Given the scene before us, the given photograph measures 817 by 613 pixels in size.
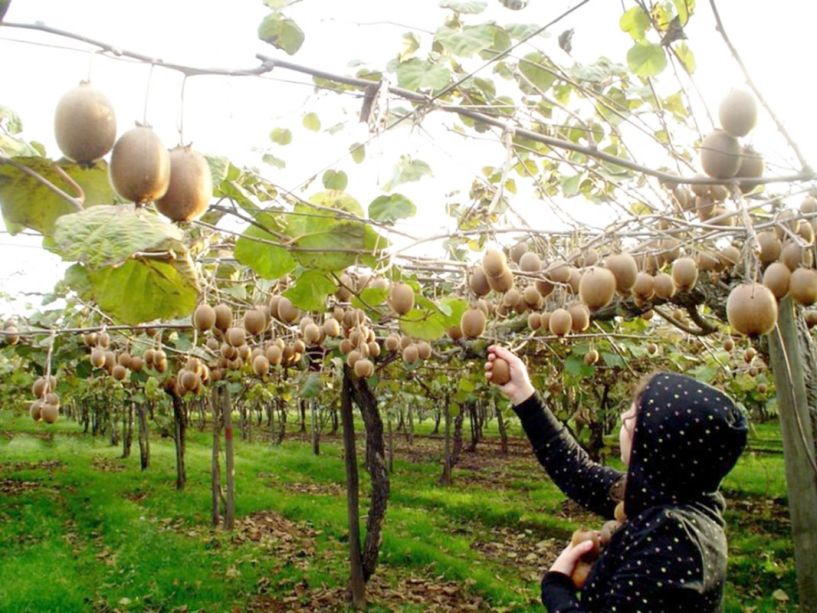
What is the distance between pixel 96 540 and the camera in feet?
31.6

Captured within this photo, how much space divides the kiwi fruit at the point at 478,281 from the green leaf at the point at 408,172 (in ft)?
1.28

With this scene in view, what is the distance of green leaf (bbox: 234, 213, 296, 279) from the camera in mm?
1669

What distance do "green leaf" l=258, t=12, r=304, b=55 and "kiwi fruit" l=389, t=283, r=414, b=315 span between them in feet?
2.56

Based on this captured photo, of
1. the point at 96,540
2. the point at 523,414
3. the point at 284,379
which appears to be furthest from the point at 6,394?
the point at 523,414

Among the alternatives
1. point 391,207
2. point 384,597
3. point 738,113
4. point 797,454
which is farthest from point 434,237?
point 384,597

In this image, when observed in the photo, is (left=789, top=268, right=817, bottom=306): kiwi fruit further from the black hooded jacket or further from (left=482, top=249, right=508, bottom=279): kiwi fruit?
(left=482, top=249, right=508, bottom=279): kiwi fruit

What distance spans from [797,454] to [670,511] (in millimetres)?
1112

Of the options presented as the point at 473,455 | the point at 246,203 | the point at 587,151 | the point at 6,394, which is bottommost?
the point at 473,455

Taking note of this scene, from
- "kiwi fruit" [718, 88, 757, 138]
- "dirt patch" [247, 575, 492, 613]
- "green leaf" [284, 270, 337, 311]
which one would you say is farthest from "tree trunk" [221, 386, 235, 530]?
"kiwi fruit" [718, 88, 757, 138]

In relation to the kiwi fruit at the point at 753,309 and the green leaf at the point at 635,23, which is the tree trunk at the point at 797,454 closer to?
the kiwi fruit at the point at 753,309

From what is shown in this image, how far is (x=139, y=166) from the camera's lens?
867mm

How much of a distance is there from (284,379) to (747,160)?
8.12m

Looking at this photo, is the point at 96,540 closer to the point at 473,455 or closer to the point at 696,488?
the point at 696,488

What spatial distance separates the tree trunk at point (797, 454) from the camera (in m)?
2.40
